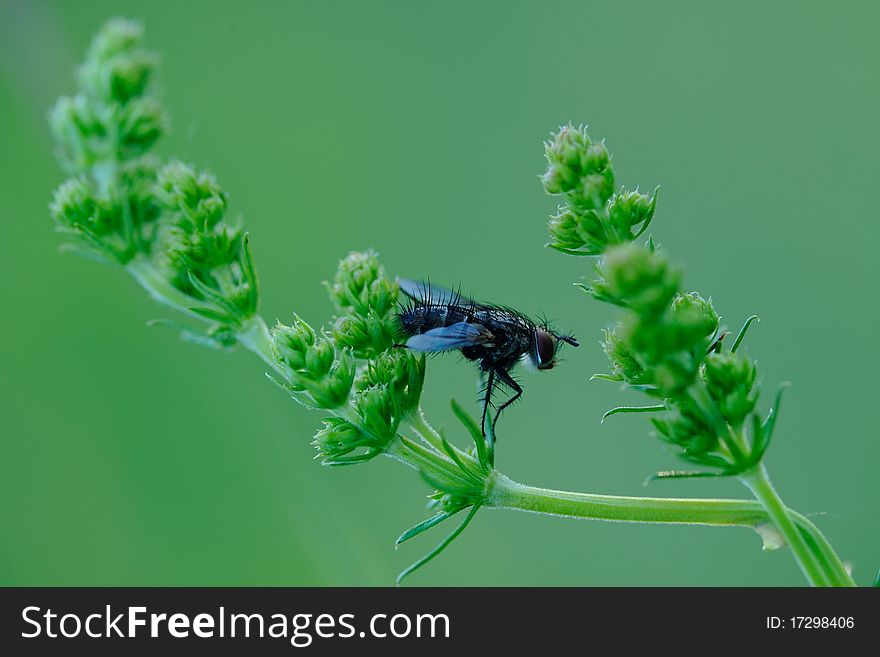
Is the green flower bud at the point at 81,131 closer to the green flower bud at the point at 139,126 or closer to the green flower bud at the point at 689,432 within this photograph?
the green flower bud at the point at 139,126

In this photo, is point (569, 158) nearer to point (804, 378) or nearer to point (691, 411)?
point (691, 411)

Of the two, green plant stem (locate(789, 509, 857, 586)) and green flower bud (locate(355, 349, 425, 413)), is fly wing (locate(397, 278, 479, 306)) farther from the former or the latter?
green plant stem (locate(789, 509, 857, 586))

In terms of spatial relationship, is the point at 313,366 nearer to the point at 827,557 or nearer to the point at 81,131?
the point at 81,131

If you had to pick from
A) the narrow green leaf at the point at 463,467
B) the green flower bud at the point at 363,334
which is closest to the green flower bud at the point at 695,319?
the narrow green leaf at the point at 463,467

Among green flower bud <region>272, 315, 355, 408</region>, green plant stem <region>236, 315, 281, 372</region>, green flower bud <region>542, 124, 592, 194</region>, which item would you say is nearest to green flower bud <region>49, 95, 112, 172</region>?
green plant stem <region>236, 315, 281, 372</region>

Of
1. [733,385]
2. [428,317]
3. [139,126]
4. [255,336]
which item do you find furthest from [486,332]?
[139,126]

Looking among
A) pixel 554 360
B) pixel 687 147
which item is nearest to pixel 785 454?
pixel 687 147
